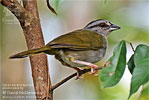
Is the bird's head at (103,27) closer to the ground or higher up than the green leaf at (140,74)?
higher up

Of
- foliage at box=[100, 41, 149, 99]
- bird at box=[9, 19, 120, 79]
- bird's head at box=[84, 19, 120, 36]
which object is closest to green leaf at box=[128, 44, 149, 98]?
foliage at box=[100, 41, 149, 99]

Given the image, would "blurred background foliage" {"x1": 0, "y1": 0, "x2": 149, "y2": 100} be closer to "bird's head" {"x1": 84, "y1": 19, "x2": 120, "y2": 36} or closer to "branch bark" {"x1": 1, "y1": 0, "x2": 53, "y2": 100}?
"bird's head" {"x1": 84, "y1": 19, "x2": 120, "y2": 36}

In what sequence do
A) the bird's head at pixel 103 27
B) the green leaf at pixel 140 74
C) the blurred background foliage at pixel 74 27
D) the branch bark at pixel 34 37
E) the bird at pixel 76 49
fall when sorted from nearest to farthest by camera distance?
the green leaf at pixel 140 74, the branch bark at pixel 34 37, the bird at pixel 76 49, the bird's head at pixel 103 27, the blurred background foliage at pixel 74 27

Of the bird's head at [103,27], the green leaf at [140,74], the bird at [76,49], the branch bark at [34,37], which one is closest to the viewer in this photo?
the green leaf at [140,74]

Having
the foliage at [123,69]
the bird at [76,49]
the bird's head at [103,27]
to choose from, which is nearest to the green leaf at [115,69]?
the foliage at [123,69]

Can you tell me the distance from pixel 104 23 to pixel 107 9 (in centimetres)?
97

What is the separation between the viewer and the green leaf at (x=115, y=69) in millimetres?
896

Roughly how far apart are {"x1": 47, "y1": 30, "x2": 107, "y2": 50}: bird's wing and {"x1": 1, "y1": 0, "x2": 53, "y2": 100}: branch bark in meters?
0.07

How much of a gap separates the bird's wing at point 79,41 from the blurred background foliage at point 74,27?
1.64 feet

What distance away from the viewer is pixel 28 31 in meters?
1.26

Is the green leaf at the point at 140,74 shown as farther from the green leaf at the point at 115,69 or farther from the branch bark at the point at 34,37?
the branch bark at the point at 34,37

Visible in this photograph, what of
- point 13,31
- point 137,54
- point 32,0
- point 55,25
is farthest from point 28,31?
point 13,31

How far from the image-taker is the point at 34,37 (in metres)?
1.25

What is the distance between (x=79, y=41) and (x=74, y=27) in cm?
137
